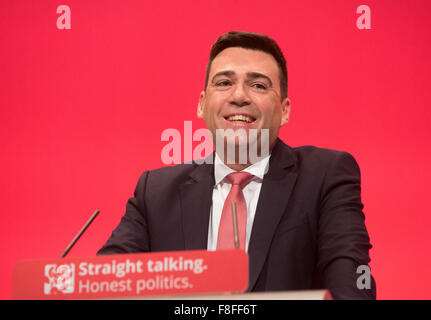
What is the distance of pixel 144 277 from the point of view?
3.29 ft

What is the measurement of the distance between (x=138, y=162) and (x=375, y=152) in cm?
99

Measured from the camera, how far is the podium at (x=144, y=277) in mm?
981

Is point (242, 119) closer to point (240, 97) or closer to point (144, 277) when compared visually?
point (240, 97)

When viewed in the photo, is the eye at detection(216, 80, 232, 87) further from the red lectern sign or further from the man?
the red lectern sign

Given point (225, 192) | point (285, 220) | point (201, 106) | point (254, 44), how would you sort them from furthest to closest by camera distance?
1. point (201, 106)
2. point (254, 44)
3. point (225, 192)
4. point (285, 220)

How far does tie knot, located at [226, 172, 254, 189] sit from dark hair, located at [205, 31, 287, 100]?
363mm

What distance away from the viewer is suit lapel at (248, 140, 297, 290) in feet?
5.06

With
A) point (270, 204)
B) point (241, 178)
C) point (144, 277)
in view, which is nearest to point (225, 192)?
point (241, 178)

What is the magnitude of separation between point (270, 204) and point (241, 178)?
0.14 metres

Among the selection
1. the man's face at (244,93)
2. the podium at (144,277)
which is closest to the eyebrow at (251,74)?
the man's face at (244,93)

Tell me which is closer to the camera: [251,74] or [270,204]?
[270,204]

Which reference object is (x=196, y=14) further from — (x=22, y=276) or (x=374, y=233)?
(x=22, y=276)

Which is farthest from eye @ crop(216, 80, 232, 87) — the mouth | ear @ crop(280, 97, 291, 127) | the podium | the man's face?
the podium
